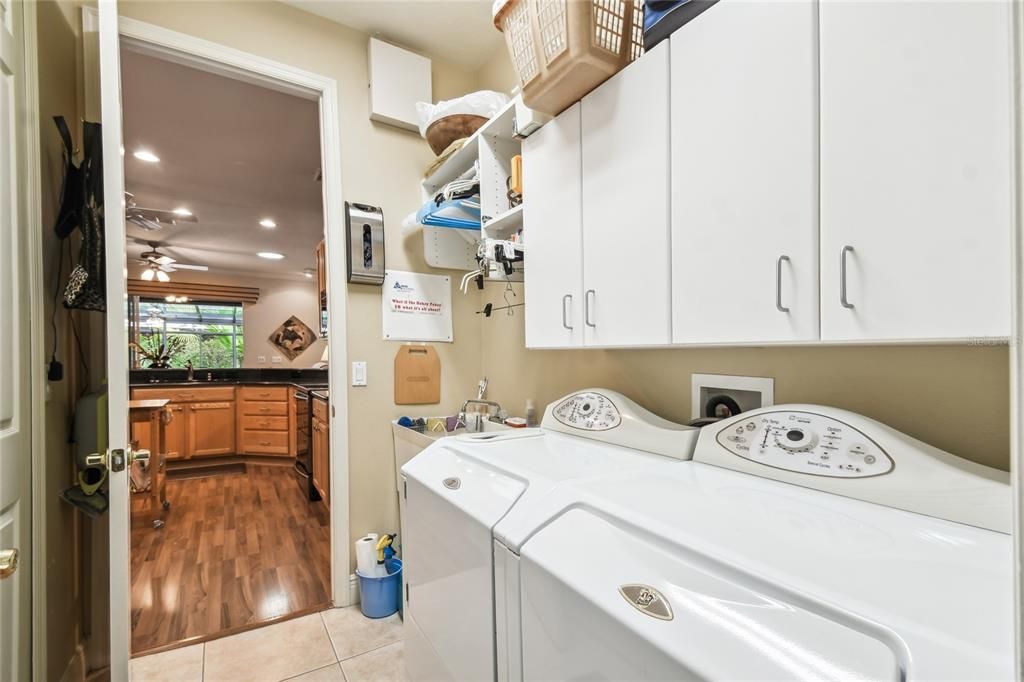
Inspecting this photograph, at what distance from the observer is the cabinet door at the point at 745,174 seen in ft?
2.74

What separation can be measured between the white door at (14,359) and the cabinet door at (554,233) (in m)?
1.30

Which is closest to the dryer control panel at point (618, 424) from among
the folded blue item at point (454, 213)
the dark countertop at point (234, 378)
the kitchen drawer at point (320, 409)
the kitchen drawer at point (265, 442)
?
the folded blue item at point (454, 213)

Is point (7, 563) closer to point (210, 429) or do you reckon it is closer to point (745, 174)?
point (745, 174)

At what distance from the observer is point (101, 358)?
174cm

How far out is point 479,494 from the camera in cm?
109

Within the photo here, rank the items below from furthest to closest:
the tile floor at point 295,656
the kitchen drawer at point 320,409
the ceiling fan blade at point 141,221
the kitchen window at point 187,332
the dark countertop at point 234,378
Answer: the kitchen window at point 187,332 → the dark countertop at point 234,378 → the ceiling fan blade at point 141,221 → the kitchen drawer at point 320,409 → the tile floor at point 295,656

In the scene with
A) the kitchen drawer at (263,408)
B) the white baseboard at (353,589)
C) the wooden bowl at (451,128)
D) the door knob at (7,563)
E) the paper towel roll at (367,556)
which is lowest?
the white baseboard at (353,589)

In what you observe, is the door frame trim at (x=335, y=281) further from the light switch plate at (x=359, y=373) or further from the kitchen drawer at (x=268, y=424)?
the kitchen drawer at (x=268, y=424)

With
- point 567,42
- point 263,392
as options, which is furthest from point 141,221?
point 567,42

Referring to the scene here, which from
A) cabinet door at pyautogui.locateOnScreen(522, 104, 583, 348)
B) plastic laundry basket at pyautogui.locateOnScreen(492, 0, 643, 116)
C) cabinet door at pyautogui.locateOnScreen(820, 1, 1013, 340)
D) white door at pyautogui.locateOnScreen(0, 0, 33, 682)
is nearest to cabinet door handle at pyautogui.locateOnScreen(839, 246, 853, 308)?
cabinet door at pyautogui.locateOnScreen(820, 1, 1013, 340)

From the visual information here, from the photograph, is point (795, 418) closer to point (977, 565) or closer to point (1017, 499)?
point (977, 565)

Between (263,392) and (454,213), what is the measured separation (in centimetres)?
446

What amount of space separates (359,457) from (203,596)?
1.08 metres

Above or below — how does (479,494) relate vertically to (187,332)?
below
